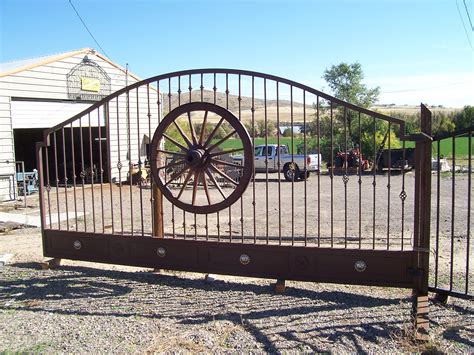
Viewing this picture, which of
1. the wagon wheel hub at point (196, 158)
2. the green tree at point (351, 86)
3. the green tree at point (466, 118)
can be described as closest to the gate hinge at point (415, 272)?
the wagon wheel hub at point (196, 158)

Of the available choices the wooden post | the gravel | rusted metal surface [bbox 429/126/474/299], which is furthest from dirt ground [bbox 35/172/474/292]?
the gravel

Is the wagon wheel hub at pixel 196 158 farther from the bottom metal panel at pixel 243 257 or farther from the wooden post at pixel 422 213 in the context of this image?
the wooden post at pixel 422 213

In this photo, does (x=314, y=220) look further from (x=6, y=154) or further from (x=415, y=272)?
(x=6, y=154)

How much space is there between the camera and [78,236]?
624 centimetres

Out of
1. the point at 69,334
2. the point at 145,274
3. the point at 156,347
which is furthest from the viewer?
the point at 145,274

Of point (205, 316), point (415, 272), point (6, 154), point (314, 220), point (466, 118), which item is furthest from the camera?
point (466, 118)

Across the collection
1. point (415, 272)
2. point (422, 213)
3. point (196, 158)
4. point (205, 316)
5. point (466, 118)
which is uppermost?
point (466, 118)

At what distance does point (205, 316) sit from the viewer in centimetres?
464

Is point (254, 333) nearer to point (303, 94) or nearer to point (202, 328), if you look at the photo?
point (202, 328)

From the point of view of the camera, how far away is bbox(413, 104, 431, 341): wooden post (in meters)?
4.65

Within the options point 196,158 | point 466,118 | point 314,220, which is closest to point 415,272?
point 196,158

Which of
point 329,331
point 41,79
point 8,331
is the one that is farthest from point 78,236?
point 41,79

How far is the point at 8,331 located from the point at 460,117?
132ft

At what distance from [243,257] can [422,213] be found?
194 centimetres
